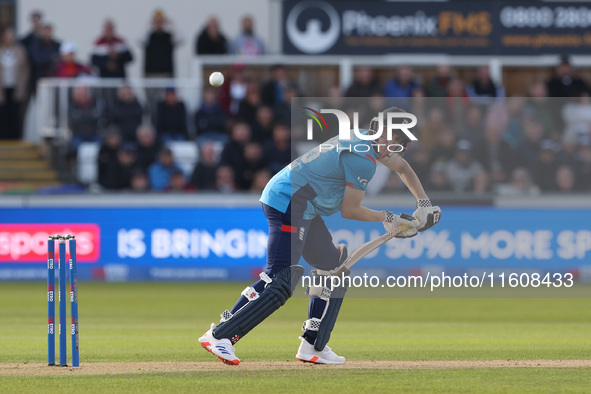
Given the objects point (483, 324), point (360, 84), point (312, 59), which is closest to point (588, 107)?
→ point (360, 84)

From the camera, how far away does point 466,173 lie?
18.6m

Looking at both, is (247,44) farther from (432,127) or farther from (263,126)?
(432,127)

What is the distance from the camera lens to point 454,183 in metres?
18.5

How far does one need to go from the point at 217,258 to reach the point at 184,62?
22.6 feet

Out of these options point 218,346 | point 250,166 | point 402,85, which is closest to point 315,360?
point 218,346

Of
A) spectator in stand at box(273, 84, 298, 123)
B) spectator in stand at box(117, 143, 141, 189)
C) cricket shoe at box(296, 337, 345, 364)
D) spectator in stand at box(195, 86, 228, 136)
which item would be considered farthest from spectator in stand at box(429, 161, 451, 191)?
cricket shoe at box(296, 337, 345, 364)

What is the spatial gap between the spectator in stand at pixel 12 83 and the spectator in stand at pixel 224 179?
4861 mm

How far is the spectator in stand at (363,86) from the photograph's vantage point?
806 inches

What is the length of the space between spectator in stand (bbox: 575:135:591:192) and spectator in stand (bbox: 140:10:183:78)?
7882 mm

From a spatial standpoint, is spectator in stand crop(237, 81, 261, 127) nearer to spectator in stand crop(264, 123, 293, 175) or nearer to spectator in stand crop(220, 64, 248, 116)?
spectator in stand crop(220, 64, 248, 116)

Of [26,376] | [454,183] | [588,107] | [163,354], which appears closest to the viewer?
[26,376]

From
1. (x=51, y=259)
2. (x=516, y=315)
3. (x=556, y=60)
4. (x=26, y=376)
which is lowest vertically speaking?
(x=516, y=315)

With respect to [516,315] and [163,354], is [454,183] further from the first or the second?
[163,354]

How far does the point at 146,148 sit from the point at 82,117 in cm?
164
